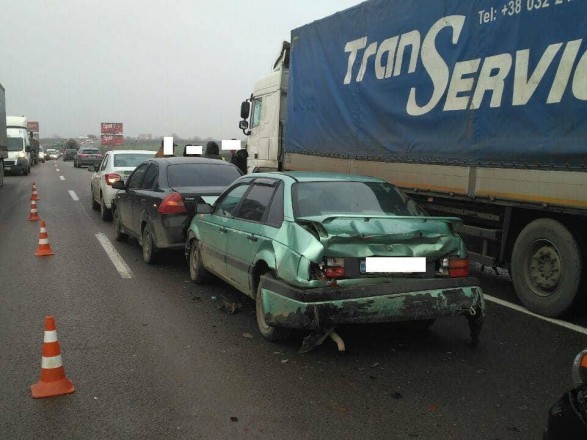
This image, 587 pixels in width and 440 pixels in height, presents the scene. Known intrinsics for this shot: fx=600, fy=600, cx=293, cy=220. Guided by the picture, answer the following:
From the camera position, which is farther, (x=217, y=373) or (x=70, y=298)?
(x=70, y=298)

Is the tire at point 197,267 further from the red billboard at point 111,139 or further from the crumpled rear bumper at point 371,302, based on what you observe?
the red billboard at point 111,139

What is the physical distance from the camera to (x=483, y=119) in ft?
21.0

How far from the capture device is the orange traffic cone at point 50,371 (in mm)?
3926

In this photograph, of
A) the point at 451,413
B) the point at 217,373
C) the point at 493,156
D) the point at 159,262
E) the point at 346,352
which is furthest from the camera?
the point at 159,262

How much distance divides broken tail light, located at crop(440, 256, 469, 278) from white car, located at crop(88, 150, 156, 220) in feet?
31.0

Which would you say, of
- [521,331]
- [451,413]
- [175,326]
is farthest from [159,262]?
[451,413]

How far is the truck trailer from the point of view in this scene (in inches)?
217

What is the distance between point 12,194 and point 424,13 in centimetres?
1803

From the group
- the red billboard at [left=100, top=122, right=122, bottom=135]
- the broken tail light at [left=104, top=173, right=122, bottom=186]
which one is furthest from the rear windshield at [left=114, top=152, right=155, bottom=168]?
the red billboard at [left=100, top=122, right=122, bottom=135]

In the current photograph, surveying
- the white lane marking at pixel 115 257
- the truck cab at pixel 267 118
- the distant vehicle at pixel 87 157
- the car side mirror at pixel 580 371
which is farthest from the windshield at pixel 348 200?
the distant vehicle at pixel 87 157

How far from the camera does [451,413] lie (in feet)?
12.1

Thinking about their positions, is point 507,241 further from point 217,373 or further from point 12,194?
point 12,194

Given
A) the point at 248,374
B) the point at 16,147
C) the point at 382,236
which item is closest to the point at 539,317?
the point at 382,236

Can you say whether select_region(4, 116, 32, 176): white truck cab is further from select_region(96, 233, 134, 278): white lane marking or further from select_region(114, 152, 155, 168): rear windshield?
select_region(96, 233, 134, 278): white lane marking
